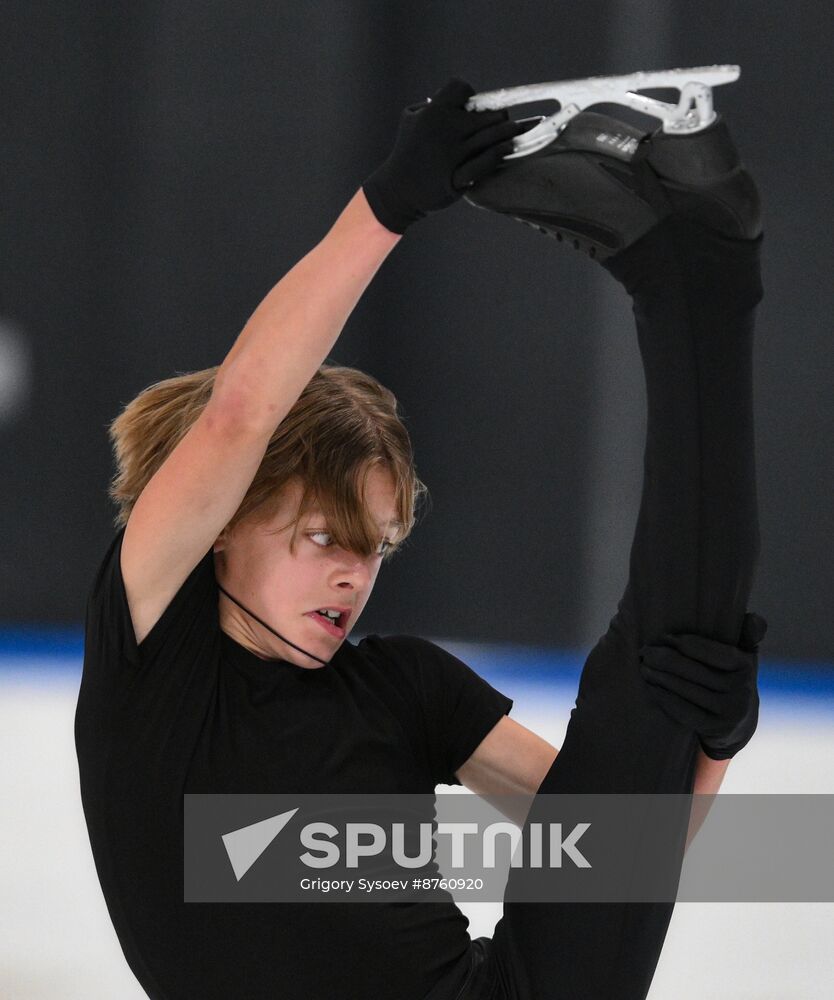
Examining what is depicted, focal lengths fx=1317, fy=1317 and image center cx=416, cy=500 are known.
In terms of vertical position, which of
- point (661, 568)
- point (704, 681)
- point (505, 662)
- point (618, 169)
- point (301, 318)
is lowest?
point (505, 662)

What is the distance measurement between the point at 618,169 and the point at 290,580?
0.54m

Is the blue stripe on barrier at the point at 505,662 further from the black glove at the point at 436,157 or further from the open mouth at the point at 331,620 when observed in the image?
the black glove at the point at 436,157

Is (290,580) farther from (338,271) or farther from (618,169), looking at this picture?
(618,169)

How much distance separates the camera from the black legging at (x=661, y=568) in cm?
→ 128

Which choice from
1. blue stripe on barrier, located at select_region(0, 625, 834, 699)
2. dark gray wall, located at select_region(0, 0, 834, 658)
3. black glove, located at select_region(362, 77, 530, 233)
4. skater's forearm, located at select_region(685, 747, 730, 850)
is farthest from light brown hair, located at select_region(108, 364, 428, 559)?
dark gray wall, located at select_region(0, 0, 834, 658)

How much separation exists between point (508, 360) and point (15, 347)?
195cm

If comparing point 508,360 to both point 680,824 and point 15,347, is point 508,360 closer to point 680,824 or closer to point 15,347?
point 15,347

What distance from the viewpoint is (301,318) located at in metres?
1.21

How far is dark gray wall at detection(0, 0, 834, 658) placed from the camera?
497 cm

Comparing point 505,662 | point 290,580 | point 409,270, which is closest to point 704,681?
point 290,580

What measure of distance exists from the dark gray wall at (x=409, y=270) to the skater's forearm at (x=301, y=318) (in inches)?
150

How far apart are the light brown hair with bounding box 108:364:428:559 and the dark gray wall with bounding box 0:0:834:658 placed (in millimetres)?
3573

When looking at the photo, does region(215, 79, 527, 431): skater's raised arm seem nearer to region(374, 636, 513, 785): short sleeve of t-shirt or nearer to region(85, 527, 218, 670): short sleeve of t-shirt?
region(85, 527, 218, 670): short sleeve of t-shirt

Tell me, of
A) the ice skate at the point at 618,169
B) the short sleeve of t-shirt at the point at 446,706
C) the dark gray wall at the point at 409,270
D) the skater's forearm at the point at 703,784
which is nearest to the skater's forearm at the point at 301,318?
the ice skate at the point at 618,169
